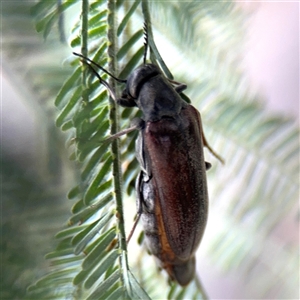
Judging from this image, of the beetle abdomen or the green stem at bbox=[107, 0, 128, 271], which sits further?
the beetle abdomen

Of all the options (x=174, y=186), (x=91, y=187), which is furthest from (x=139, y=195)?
(x=91, y=187)

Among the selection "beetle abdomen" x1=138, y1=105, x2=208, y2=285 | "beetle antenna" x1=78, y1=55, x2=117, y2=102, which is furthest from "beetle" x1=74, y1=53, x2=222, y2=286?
"beetle antenna" x1=78, y1=55, x2=117, y2=102

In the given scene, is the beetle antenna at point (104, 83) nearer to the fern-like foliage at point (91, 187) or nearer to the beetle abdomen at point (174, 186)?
the fern-like foliage at point (91, 187)

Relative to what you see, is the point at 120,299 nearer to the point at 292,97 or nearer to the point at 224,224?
the point at 224,224

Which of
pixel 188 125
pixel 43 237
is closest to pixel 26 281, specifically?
pixel 43 237

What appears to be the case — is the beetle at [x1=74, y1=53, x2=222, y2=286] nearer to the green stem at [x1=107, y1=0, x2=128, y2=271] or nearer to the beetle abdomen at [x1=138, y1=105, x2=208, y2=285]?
the beetle abdomen at [x1=138, y1=105, x2=208, y2=285]

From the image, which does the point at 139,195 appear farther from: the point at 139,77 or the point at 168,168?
the point at 139,77
